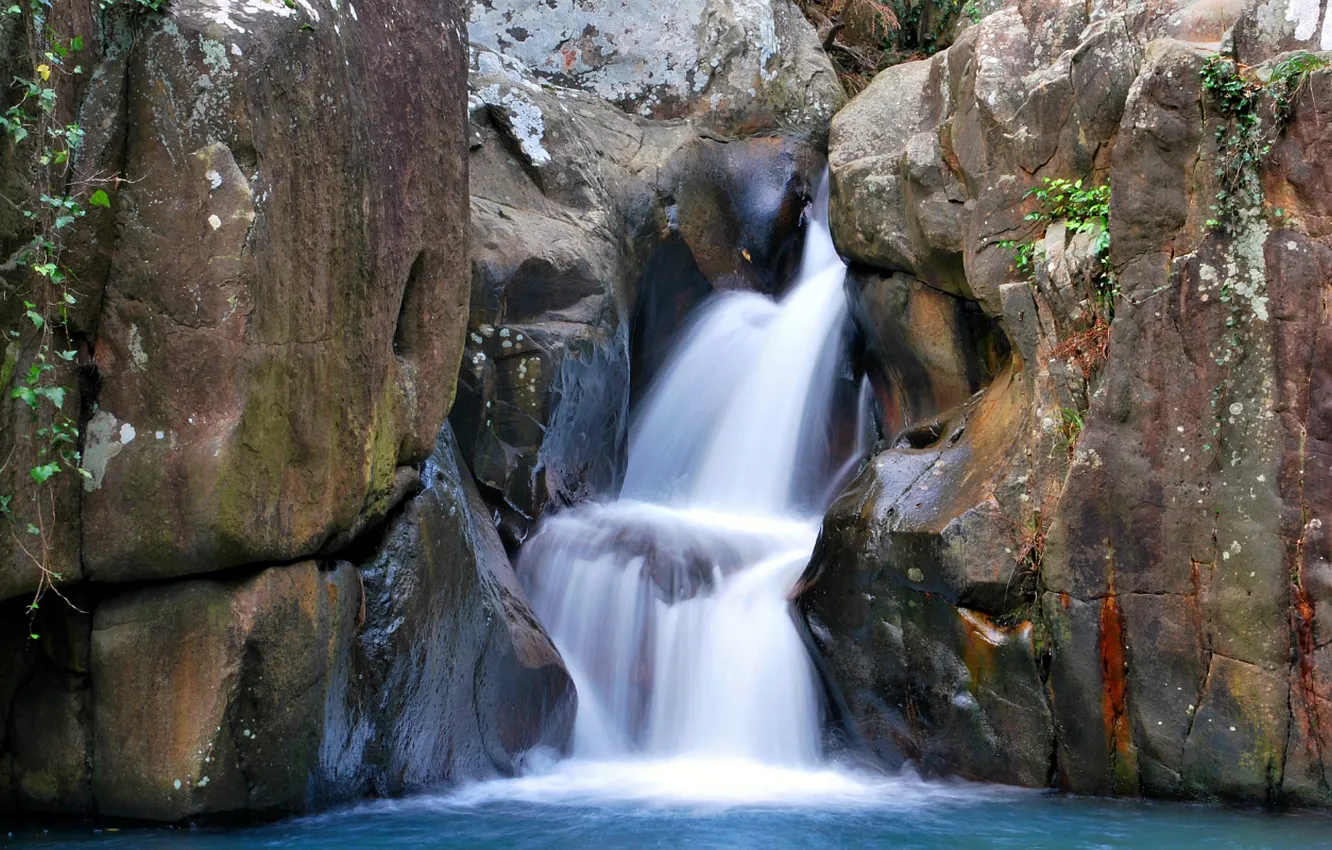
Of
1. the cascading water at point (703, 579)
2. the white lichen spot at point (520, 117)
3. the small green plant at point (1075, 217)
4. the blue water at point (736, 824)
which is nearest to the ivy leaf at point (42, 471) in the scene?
the blue water at point (736, 824)

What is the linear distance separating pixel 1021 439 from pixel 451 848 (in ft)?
13.6

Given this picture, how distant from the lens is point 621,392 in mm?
9773

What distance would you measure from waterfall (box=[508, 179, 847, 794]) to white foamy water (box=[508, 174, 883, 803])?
1 centimetres

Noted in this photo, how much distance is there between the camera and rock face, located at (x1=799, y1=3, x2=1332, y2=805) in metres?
6.02

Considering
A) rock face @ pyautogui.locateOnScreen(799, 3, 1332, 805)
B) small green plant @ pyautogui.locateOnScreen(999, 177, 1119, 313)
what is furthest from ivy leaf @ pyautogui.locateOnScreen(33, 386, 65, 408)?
small green plant @ pyautogui.locateOnScreen(999, 177, 1119, 313)

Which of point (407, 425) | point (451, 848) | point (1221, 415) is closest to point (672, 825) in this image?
point (451, 848)

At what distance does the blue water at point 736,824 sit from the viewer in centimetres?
525

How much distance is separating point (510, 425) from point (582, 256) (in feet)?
5.65

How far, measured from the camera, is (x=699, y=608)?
317 inches

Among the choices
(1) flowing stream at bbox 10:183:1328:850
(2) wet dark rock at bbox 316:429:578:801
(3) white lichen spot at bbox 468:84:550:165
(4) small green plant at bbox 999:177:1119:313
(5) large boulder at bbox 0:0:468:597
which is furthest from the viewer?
(3) white lichen spot at bbox 468:84:550:165

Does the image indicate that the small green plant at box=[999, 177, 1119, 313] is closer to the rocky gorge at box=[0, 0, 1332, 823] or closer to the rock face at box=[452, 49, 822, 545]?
the rocky gorge at box=[0, 0, 1332, 823]

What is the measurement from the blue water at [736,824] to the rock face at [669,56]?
770 cm

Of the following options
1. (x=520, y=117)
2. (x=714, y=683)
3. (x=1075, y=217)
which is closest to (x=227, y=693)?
(x=714, y=683)

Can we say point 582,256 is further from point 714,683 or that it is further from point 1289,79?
point 1289,79
